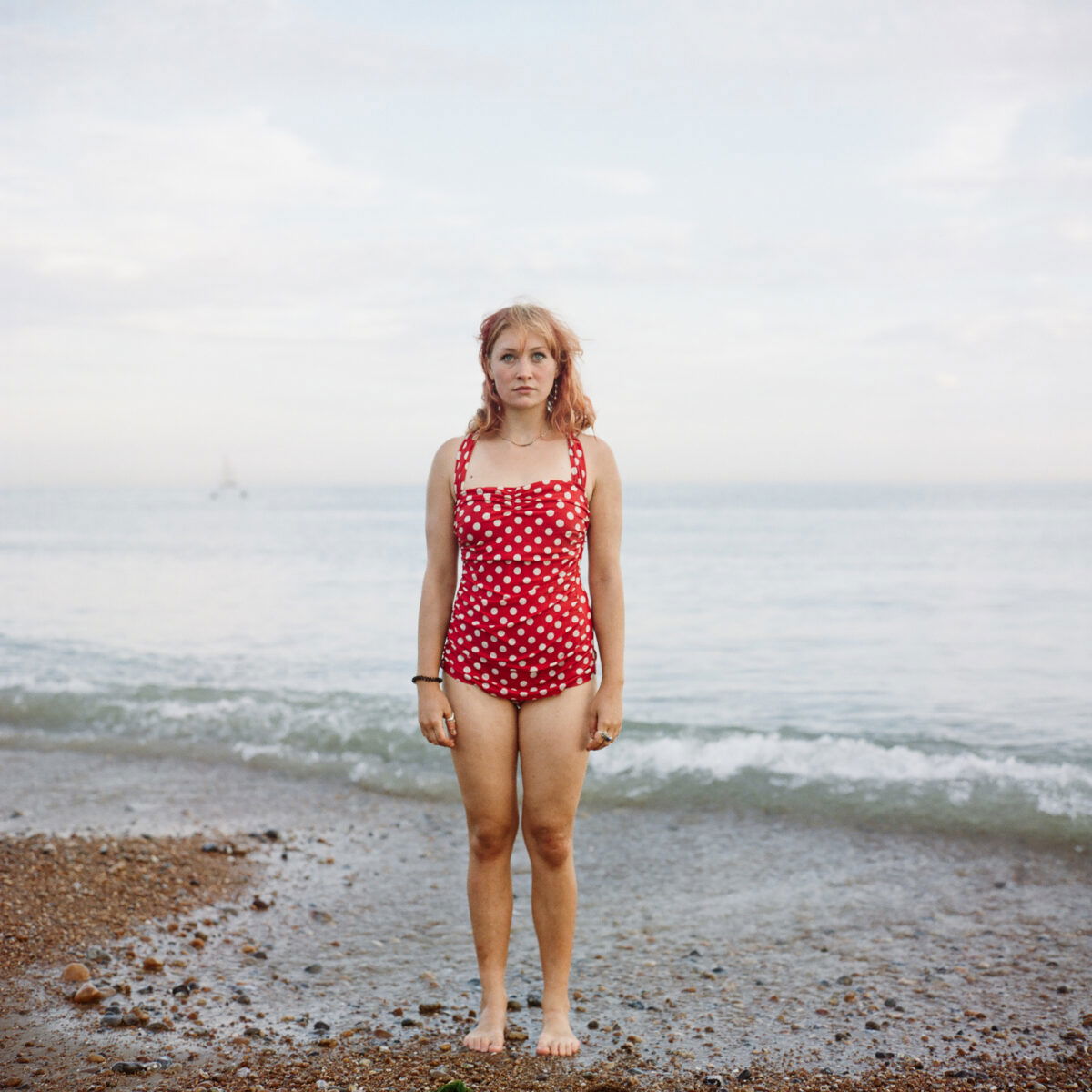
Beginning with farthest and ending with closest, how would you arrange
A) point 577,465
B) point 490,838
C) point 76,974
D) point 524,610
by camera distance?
point 76,974 < point 490,838 < point 577,465 < point 524,610

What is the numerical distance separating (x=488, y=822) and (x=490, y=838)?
0.08 metres

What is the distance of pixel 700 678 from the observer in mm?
13156

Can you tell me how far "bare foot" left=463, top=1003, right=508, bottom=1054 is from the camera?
3.75m

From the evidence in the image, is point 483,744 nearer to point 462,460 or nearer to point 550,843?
point 550,843

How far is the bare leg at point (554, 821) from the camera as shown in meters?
3.54

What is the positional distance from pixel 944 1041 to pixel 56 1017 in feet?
10.9

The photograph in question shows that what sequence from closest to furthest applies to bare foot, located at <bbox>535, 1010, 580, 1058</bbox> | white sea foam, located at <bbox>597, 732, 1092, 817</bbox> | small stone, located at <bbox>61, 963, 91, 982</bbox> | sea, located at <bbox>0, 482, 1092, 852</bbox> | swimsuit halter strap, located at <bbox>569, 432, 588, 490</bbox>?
1. swimsuit halter strap, located at <bbox>569, 432, 588, 490</bbox>
2. bare foot, located at <bbox>535, 1010, 580, 1058</bbox>
3. small stone, located at <bbox>61, 963, 91, 982</bbox>
4. white sea foam, located at <bbox>597, 732, 1092, 817</bbox>
5. sea, located at <bbox>0, 482, 1092, 852</bbox>

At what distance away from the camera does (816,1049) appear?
12.6 ft

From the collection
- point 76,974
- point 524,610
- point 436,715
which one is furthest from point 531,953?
point 524,610

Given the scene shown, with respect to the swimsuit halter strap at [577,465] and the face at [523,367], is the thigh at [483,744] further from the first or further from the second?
the face at [523,367]

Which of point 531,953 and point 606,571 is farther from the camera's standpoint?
point 531,953

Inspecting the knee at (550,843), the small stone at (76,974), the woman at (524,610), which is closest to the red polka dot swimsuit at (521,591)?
Result: the woman at (524,610)

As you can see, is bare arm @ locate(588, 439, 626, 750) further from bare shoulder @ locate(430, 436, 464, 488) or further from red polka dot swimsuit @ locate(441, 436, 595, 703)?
bare shoulder @ locate(430, 436, 464, 488)

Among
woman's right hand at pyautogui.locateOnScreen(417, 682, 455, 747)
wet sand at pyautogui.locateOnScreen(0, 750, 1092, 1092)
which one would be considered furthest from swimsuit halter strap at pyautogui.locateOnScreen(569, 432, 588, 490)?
wet sand at pyautogui.locateOnScreen(0, 750, 1092, 1092)
